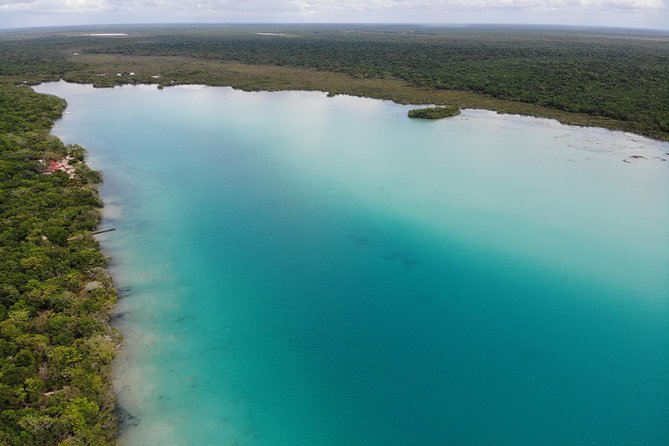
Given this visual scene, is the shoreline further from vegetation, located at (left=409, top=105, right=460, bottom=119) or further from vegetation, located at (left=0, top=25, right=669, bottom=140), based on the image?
vegetation, located at (left=409, top=105, right=460, bottom=119)

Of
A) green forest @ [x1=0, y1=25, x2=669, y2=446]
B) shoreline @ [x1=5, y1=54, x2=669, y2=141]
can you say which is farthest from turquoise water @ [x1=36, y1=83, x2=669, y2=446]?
shoreline @ [x1=5, y1=54, x2=669, y2=141]

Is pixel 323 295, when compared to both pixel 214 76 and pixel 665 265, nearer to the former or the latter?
pixel 665 265

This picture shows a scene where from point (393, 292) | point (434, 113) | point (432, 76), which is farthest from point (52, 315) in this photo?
point (432, 76)

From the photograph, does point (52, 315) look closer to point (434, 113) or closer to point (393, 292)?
point (393, 292)

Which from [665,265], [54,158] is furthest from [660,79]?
[54,158]

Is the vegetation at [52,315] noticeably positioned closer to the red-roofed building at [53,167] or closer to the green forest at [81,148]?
the green forest at [81,148]

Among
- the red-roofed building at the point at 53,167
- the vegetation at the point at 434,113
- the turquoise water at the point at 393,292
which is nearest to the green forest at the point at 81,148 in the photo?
the vegetation at the point at 434,113
